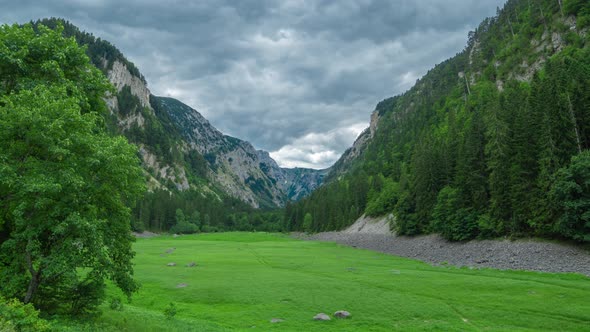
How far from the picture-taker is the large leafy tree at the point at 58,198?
15.8 m

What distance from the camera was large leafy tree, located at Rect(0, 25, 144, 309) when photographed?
51.8ft

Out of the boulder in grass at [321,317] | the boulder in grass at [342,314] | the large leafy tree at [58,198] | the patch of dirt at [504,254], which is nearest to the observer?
the large leafy tree at [58,198]

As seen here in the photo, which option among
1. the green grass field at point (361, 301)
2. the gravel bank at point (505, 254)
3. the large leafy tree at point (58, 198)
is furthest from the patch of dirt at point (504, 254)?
the large leafy tree at point (58, 198)

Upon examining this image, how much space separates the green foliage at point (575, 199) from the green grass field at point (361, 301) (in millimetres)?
14311

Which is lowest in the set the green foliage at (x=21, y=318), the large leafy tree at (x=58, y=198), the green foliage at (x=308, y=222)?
the green foliage at (x=308, y=222)

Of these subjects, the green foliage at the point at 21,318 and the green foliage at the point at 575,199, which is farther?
the green foliage at the point at 575,199

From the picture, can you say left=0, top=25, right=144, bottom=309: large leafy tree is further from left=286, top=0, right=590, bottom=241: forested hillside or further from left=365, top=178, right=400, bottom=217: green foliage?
left=365, top=178, right=400, bottom=217: green foliage

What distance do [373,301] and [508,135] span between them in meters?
56.1

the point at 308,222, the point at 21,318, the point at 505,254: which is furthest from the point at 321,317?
the point at 308,222

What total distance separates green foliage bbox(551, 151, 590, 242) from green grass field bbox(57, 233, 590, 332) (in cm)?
1431

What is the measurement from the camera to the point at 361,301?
30.9 m

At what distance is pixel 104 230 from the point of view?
61.3ft

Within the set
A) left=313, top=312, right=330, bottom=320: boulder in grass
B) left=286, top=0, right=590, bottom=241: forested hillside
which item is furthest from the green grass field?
left=286, top=0, right=590, bottom=241: forested hillside

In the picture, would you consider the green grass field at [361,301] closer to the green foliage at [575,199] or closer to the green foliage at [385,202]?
the green foliage at [575,199]
